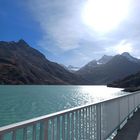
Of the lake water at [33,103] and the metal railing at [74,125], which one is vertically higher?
the metal railing at [74,125]

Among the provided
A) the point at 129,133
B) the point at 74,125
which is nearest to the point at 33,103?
the point at 129,133

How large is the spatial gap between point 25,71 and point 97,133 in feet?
603

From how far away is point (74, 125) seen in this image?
4621 millimetres

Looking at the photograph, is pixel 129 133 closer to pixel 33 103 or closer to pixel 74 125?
pixel 74 125

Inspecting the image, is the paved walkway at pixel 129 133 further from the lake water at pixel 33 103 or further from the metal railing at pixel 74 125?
the lake water at pixel 33 103

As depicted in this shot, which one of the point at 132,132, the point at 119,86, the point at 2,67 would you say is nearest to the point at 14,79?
the point at 2,67

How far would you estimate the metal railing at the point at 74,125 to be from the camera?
291 cm

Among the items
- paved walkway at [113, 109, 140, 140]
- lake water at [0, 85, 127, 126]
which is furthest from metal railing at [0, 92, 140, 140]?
lake water at [0, 85, 127, 126]

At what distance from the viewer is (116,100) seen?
768 cm

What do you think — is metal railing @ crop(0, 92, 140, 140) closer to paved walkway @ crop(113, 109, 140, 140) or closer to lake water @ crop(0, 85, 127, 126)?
paved walkway @ crop(113, 109, 140, 140)

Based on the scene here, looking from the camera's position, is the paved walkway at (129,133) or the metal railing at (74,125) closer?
the metal railing at (74,125)

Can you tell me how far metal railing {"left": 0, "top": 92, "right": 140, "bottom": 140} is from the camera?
114 inches

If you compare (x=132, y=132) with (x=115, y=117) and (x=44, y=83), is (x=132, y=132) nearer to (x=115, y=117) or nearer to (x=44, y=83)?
(x=115, y=117)

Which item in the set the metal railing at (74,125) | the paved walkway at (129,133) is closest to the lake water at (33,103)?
the paved walkway at (129,133)
